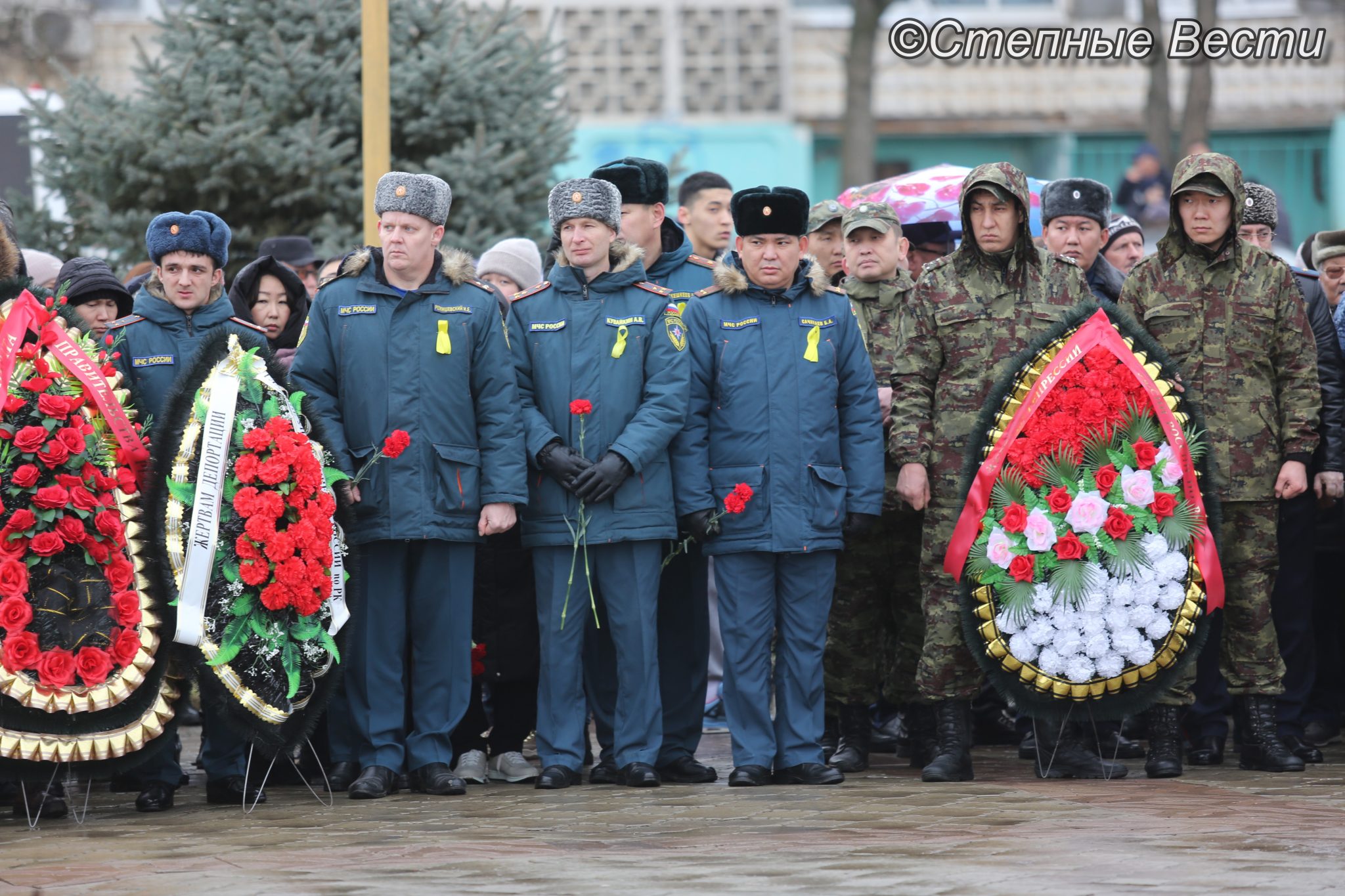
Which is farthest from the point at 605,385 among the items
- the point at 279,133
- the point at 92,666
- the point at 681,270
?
the point at 279,133

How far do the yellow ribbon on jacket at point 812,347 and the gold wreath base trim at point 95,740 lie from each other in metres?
2.87

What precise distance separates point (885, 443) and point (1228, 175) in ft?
6.22

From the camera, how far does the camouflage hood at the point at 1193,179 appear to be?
320 inches

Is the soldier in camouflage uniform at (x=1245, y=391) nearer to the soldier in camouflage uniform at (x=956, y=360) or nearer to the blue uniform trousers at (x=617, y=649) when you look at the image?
the soldier in camouflage uniform at (x=956, y=360)

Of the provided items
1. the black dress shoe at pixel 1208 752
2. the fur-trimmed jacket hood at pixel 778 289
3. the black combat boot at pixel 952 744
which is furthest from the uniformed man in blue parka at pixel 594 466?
the black dress shoe at pixel 1208 752

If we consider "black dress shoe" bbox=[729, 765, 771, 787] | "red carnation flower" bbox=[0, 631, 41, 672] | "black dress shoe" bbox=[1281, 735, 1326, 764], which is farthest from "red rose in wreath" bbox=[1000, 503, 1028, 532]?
"red carnation flower" bbox=[0, 631, 41, 672]

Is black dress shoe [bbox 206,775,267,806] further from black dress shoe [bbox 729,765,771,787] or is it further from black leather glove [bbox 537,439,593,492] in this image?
black dress shoe [bbox 729,765,771,787]

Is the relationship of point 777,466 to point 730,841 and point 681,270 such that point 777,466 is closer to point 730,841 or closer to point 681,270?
point 681,270

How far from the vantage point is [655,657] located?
7.91 meters

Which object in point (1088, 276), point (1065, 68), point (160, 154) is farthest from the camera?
point (1065, 68)

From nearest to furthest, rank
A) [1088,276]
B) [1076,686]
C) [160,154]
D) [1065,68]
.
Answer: [1076,686] < [1088,276] < [160,154] < [1065,68]

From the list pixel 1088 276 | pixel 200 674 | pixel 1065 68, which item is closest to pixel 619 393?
pixel 200 674

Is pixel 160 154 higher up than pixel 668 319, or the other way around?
pixel 160 154

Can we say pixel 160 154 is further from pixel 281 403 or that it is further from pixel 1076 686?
pixel 1076 686
